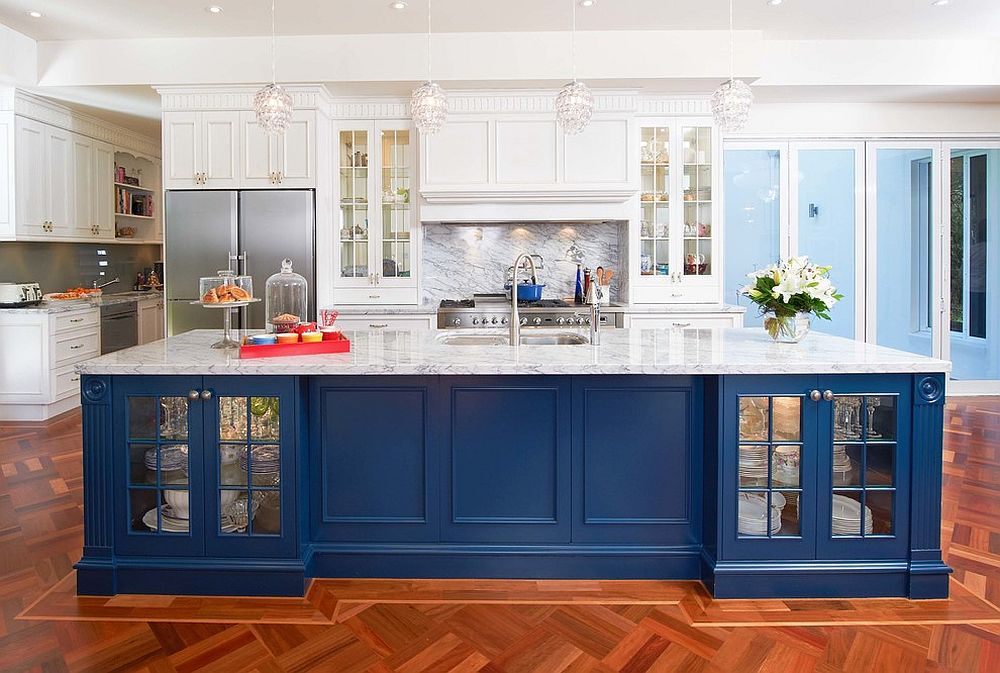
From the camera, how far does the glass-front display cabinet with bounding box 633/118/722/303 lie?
5.86 m

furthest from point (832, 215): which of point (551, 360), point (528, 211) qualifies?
point (551, 360)

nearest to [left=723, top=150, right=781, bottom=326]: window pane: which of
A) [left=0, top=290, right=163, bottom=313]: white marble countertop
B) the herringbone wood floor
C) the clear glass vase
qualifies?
the clear glass vase

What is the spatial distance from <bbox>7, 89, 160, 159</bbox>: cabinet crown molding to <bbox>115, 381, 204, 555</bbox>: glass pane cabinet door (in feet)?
13.9

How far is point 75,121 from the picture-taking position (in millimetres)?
6367

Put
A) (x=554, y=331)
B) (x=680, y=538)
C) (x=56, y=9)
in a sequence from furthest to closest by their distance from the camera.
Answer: (x=56, y=9) < (x=554, y=331) < (x=680, y=538)

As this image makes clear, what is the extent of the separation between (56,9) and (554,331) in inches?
161

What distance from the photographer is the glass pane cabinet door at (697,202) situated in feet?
19.3

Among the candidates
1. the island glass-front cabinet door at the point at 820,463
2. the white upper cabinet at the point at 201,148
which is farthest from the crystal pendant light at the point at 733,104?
the white upper cabinet at the point at 201,148

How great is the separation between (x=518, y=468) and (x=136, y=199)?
6473 mm

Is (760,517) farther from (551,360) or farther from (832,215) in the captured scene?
(832,215)

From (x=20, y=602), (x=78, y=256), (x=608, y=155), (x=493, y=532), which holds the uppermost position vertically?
(x=608, y=155)

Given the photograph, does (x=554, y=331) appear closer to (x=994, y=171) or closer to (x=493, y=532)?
(x=493, y=532)

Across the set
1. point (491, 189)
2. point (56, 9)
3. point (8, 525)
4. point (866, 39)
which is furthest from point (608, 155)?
Answer: point (8, 525)

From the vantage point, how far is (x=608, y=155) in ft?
18.5
